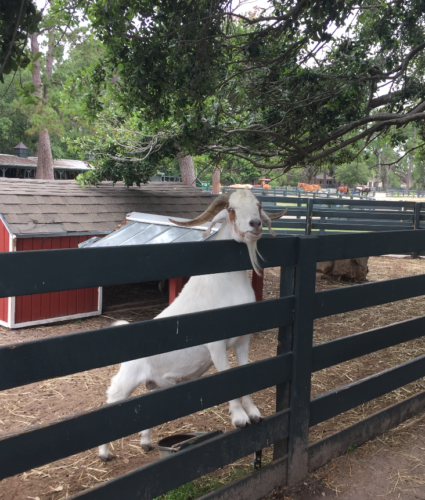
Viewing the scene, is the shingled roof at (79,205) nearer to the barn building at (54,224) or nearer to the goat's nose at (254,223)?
the barn building at (54,224)

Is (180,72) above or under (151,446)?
above

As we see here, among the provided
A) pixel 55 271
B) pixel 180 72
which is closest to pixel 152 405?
pixel 55 271

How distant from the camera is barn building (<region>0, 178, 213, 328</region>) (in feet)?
22.9

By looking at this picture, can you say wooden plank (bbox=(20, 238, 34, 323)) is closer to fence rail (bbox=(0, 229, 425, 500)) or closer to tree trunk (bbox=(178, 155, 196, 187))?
fence rail (bbox=(0, 229, 425, 500))

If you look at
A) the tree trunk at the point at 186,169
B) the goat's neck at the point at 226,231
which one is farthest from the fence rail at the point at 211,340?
the tree trunk at the point at 186,169

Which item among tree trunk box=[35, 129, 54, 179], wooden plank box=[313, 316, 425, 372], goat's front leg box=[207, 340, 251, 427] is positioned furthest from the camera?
tree trunk box=[35, 129, 54, 179]

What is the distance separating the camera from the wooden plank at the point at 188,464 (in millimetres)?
2061

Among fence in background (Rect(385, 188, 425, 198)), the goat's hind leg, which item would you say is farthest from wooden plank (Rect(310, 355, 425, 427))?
fence in background (Rect(385, 188, 425, 198))

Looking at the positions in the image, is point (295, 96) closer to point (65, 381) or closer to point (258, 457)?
point (65, 381)

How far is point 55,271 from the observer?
1.83 m

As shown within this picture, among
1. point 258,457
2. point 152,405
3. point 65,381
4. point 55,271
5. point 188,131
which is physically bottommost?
point 65,381

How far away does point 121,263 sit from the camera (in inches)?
79.8

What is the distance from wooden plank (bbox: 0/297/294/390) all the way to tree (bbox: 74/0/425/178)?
4.20m

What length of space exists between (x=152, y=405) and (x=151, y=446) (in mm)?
1545
